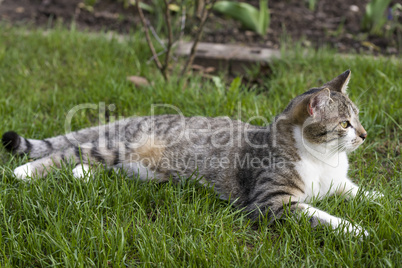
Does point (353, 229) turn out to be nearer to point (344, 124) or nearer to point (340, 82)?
point (344, 124)

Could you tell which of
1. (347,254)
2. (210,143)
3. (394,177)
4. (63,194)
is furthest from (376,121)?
(63,194)

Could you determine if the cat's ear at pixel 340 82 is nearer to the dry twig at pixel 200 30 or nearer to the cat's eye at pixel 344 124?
the cat's eye at pixel 344 124

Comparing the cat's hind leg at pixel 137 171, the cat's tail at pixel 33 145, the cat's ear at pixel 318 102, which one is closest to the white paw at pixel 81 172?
the cat's hind leg at pixel 137 171

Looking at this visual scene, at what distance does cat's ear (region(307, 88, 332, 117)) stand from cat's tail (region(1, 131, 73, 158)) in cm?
203

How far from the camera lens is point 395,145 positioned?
3477 millimetres

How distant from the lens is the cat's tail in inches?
129

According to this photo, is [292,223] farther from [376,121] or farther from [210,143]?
[376,121]

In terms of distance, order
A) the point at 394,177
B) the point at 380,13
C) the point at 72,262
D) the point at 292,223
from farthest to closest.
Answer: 1. the point at 380,13
2. the point at 394,177
3. the point at 292,223
4. the point at 72,262

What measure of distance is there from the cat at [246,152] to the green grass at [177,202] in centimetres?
11

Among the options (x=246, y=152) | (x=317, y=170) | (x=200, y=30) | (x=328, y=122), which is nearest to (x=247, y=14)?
(x=200, y=30)

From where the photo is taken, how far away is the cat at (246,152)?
2742mm

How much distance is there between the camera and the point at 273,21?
6.18 m

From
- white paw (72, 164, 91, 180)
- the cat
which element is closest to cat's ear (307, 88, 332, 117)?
the cat

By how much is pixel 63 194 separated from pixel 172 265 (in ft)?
3.31
